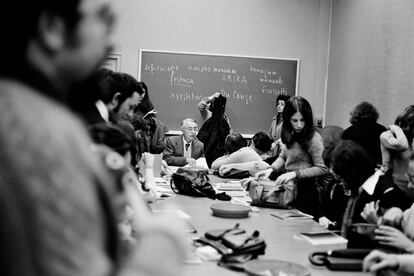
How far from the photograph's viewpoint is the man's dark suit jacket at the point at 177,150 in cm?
522

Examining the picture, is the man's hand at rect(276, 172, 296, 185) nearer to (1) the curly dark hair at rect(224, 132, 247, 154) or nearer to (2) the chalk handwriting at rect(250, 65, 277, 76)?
(1) the curly dark hair at rect(224, 132, 247, 154)

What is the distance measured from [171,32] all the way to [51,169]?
6.91 metres

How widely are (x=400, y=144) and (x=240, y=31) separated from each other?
397 cm

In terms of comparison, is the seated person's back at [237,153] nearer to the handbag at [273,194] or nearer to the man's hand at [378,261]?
the handbag at [273,194]

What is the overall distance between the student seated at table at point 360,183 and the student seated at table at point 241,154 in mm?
1732

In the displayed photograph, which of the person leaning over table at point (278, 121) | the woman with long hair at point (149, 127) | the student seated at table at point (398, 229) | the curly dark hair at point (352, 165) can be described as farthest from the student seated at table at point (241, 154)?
the student seated at table at point (398, 229)

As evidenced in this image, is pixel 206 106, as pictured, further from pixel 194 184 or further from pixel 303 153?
pixel 194 184

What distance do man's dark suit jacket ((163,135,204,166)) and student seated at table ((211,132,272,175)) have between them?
521 millimetres

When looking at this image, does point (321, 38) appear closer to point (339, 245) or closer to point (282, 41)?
point (282, 41)

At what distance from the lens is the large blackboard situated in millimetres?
7125

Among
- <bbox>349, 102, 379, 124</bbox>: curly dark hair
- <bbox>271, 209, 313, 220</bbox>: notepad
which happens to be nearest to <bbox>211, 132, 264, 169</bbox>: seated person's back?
<bbox>349, 102, 379, 124</bbox>: curly dark hair

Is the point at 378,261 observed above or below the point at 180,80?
below

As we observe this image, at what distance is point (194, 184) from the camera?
3.64 metres

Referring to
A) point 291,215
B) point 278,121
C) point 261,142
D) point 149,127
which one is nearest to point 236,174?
point 261,142
